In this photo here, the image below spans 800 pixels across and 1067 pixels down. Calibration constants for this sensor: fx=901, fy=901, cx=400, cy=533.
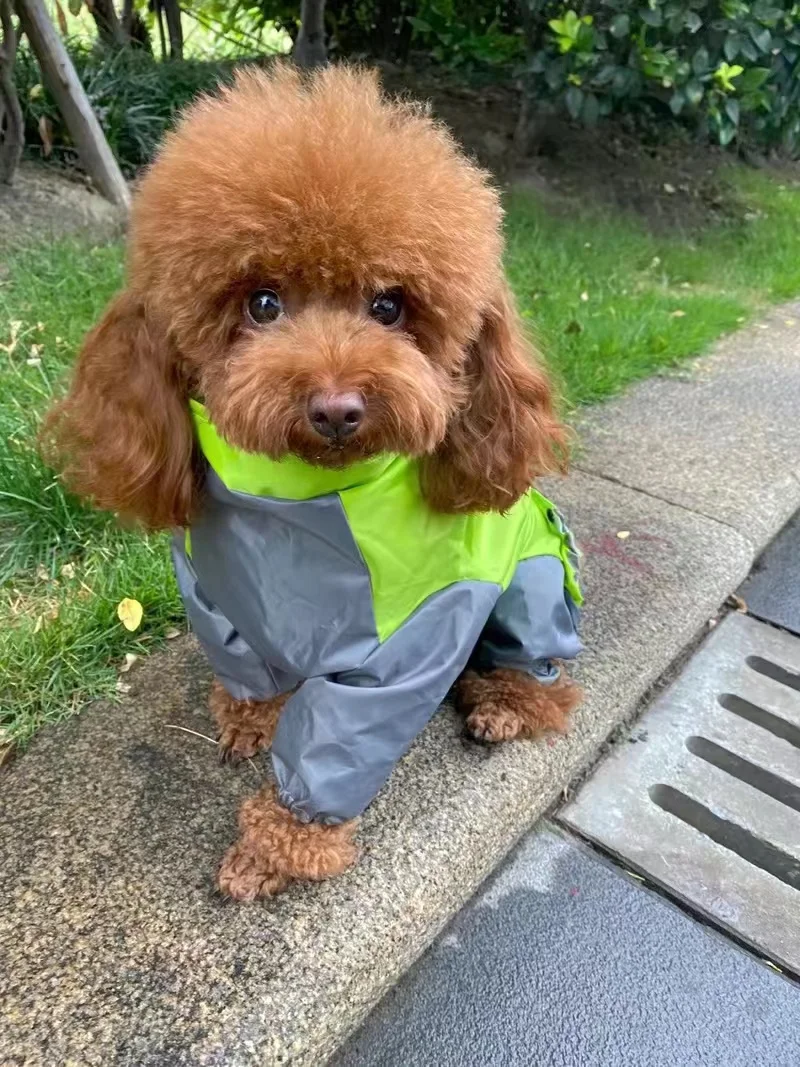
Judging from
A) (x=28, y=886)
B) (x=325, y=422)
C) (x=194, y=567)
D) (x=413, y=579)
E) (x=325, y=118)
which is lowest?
(x=28, y=886)

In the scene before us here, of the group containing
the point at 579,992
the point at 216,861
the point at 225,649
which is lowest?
the point at 579,992

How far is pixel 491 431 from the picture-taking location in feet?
5.21

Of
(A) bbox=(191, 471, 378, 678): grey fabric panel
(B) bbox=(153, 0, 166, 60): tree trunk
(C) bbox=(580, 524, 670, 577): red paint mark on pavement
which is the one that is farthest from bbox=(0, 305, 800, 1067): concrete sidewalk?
(B) bbox=(153, 0, 166, 60): tree trunk

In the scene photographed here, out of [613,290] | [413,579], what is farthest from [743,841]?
[613,290]

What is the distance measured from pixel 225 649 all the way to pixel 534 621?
619mm

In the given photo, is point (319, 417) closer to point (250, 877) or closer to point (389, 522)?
point (389, 522)

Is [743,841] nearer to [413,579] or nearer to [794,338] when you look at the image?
[413,579]

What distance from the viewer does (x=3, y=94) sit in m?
3.98

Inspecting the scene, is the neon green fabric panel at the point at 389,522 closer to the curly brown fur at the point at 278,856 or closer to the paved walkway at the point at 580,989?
the curly brown fur at the point at 278,856

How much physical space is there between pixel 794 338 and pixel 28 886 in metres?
4.00

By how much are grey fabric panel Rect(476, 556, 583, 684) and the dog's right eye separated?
0.74 meters

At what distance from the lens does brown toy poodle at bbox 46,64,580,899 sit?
51.3 inches

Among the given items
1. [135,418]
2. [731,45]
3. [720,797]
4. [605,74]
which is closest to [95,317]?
[135,418]

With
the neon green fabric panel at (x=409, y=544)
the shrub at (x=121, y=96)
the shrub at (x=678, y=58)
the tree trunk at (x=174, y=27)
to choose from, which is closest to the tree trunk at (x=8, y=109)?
the shrub at (x=121, y=96)
